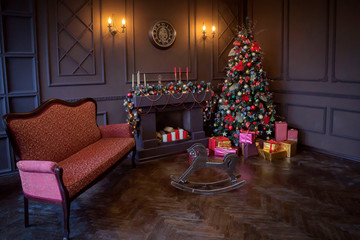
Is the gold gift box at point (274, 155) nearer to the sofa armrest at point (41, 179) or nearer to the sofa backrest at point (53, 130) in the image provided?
the sofa backrest at point (53, 130)

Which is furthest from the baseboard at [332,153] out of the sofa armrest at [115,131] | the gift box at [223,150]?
the sofa armrest at [115,131]

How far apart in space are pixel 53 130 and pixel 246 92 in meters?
3.17

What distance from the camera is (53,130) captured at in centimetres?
350

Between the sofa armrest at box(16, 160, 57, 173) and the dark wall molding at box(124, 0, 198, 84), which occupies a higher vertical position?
the dark wall molding at box(124, 0, 198, 84)

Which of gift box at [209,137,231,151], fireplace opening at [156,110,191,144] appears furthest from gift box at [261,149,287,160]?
fireplace opening at [156,110,191,144]

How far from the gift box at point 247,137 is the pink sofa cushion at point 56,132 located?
2.32 m

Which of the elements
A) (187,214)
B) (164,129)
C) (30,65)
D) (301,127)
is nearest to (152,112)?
(164,129)

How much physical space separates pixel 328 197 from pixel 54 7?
443 cm

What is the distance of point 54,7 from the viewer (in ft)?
14.9

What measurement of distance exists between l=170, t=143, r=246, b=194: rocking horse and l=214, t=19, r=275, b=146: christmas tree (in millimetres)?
1518

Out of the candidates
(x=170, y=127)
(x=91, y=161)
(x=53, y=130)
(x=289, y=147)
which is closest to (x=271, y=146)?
(x=289, y=147)

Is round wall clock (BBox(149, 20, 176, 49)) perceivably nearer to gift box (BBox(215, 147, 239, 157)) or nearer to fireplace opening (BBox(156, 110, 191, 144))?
fireplace opening (BBox(156, 110, 191, 144))

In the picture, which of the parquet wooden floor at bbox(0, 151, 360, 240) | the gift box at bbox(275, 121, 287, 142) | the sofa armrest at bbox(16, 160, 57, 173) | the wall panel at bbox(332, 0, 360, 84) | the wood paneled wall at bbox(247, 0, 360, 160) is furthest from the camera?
the gift box at bbox(275, 121, 287, 142)

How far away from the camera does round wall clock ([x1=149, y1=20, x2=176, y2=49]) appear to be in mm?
5459
